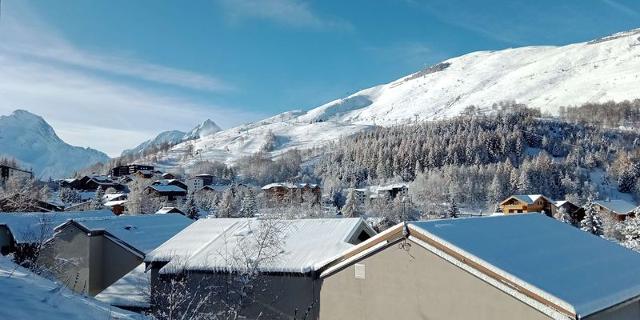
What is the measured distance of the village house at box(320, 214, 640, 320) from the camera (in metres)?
9.86

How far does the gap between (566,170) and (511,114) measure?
47.8 meters

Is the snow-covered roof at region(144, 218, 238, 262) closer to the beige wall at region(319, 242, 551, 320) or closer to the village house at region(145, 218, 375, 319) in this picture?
the village house at region(145, 218, 375, 319)

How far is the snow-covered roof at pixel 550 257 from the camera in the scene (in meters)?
9.82

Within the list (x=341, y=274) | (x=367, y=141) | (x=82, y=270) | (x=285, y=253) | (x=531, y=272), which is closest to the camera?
(x=531, y=272)

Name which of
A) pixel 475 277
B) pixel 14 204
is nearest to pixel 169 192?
pixel 14 204

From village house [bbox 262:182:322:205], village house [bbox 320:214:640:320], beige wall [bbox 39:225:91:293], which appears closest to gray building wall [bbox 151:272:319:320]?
village house [bbox 320:214:640:320]

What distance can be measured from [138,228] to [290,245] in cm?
1428

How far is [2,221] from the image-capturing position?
27.2m

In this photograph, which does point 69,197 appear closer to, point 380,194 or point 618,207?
point 380,194

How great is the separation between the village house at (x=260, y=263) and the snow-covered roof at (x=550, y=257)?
129 inches

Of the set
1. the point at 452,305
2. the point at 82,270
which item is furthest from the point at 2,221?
the point at 452,305

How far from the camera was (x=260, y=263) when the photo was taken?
43.0 ft

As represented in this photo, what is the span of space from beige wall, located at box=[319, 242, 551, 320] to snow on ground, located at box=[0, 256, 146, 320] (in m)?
6.04

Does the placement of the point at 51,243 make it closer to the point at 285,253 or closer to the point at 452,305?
the point at 285,253
